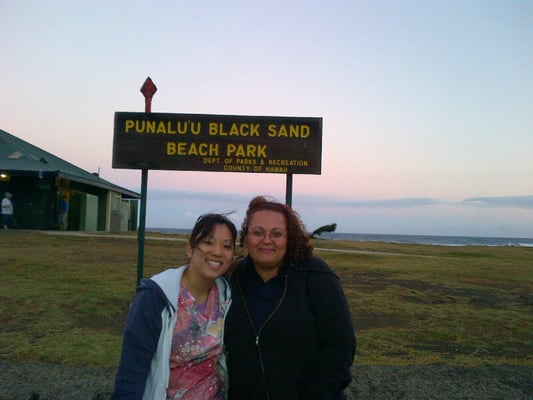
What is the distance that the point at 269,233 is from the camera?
258 centimetres

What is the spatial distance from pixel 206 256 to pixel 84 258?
970 cm

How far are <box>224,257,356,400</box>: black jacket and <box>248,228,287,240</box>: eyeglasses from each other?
0.96ft

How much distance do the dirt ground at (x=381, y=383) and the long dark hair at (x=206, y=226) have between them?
165cm

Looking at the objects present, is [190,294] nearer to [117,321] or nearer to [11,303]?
[117,321]

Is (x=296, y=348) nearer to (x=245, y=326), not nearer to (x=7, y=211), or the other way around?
(x=245, y=326)

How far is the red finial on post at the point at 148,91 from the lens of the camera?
5.54 m

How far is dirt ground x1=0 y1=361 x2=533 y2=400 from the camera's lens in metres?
3.36

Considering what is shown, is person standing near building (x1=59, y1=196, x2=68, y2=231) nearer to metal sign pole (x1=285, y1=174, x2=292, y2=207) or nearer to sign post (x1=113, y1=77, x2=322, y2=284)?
sign post (x1=113, y1=77, x2=322, y2=284)

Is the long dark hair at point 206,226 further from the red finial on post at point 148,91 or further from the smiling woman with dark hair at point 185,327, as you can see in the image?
the red finial on post at point 148,91

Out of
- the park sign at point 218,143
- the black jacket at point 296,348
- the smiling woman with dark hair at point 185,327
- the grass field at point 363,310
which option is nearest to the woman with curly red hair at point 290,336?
the black jacket at point 296,348

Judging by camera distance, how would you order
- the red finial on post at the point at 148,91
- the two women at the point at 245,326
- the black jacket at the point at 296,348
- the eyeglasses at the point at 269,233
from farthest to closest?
the red finial on post at the point at 148,91, the eyeglasses at the point at 269,233, the black jacket at the point at 296,348, the two women at the point at 245,326

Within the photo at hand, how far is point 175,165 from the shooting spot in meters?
5.42

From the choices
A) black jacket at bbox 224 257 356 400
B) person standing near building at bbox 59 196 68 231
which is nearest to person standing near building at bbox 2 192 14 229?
person standing near building at bbox 59 196 68 231

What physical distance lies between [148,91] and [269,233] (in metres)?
3.62
